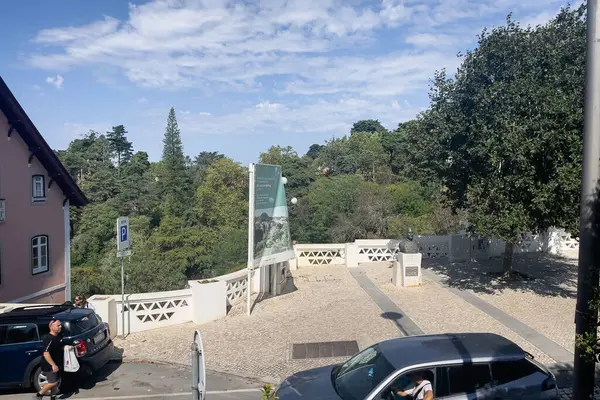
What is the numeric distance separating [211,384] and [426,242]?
1575 centimetres

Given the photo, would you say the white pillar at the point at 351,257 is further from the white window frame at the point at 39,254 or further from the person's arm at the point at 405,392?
the person's arm at the point at 405,392

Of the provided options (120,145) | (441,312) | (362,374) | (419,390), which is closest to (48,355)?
(362,374)

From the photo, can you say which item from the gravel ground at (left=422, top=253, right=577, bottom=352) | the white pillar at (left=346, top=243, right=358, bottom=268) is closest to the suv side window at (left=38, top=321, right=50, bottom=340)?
the gravel ground at (left=422, top=253, right=577, bottom=352)

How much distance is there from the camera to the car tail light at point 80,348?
931 cm

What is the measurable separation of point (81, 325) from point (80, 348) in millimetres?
486

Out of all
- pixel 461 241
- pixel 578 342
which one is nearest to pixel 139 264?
pixel 461 241

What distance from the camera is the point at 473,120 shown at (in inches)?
636

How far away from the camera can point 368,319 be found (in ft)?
45.0

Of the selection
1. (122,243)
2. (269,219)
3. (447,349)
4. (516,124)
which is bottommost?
(447,349)

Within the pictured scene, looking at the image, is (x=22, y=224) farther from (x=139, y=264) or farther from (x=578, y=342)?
(x=578, y=342)

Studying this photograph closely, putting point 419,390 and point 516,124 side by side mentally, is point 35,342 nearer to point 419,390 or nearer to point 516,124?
point 419,390

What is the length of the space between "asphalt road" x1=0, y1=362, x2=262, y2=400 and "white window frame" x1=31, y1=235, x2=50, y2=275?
11918 millimetres

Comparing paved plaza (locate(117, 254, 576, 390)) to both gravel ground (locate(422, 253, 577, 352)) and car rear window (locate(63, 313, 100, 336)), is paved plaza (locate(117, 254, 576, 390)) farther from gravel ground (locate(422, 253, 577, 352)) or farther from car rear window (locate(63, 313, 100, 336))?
car rear window (locate(63, 313, 100, 336))

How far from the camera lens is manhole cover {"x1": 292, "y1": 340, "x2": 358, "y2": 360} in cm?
1098
